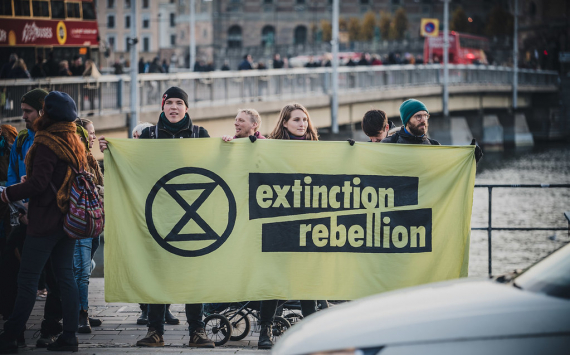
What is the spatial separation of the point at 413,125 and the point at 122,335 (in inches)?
122

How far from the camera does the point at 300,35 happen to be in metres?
119

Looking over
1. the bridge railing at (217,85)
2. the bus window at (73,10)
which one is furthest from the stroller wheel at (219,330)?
the bus window at (73,10)

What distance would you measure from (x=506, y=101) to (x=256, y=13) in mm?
60166

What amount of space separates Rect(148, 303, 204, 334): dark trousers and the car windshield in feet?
10.6

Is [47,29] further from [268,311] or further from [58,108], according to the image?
[268,311]

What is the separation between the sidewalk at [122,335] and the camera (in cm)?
604

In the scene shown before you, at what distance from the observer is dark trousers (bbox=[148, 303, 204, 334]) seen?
636 centimetres

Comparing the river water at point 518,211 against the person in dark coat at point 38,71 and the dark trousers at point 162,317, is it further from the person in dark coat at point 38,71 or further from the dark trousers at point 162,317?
the dark trousers at point 162,317

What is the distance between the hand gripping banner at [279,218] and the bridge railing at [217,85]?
12113mm

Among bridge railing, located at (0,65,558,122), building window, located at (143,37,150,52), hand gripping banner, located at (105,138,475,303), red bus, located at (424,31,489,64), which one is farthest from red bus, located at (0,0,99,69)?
building window, located at (143,37,150,52)

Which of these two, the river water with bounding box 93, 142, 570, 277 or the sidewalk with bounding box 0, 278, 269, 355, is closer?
the sidewalk with bounding box 0, 278, 269, 355

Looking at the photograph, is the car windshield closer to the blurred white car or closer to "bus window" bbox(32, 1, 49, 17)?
the blurred white car

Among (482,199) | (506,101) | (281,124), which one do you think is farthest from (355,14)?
(281,124)

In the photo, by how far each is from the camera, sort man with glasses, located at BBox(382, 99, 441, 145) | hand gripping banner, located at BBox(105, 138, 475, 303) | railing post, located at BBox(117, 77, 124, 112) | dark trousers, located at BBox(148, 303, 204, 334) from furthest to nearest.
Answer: railing post, located at BBox(117, 77, 124, 112) < man with glasses, located at BBox(382, 99, 441, 145) < hand gripping banner, located at BBox(105, 138, 475, 303) < dark trousers, located at BBox(148, 303, 204, 334)
